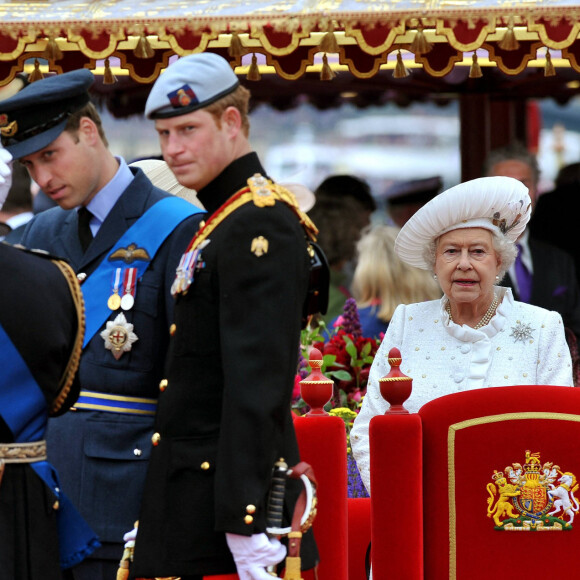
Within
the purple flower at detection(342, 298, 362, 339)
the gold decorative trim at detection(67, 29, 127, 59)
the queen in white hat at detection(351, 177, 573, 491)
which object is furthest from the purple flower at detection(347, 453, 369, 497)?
the gold decorative trim at detection(67, 29, 127, 59)

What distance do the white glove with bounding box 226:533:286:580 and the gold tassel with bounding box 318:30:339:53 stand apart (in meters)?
3.18

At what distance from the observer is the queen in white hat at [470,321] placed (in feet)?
12.8

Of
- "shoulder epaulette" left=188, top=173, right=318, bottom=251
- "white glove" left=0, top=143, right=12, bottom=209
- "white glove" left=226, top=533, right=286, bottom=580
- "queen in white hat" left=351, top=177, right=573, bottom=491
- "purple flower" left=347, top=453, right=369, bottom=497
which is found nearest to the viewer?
"white glove" left=226, top=533, right=286, bottom=580

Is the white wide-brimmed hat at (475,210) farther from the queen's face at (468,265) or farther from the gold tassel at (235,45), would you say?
the gold tassel at (235,45)

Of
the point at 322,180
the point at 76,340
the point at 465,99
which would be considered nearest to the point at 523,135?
the point at 465,99

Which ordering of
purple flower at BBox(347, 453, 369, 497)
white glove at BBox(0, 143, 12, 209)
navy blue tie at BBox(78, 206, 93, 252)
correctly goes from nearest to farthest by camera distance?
white glove at BBox(0, 143, 12, 209) → navy blue tie at BBox(78, 206, 93, 252) → purple flower at BBox(347, 453, 369, 497)

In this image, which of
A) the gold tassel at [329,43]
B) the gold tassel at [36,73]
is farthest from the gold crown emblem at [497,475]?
the gold tassel at [36,73]

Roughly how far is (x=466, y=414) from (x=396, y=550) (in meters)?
0.41

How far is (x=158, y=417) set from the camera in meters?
2.76

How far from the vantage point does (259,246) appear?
2656mm

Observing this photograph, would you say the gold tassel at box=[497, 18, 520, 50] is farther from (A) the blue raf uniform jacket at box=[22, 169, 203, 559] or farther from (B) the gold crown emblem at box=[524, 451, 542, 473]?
(A) the blue raf uniform jacket at box=[22, 169, 203, 559]

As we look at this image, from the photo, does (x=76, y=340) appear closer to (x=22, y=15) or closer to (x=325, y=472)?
(x=325, y=472)

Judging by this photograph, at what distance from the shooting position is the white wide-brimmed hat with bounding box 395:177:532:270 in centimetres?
402

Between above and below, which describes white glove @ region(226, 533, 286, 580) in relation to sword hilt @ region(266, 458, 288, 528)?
below
